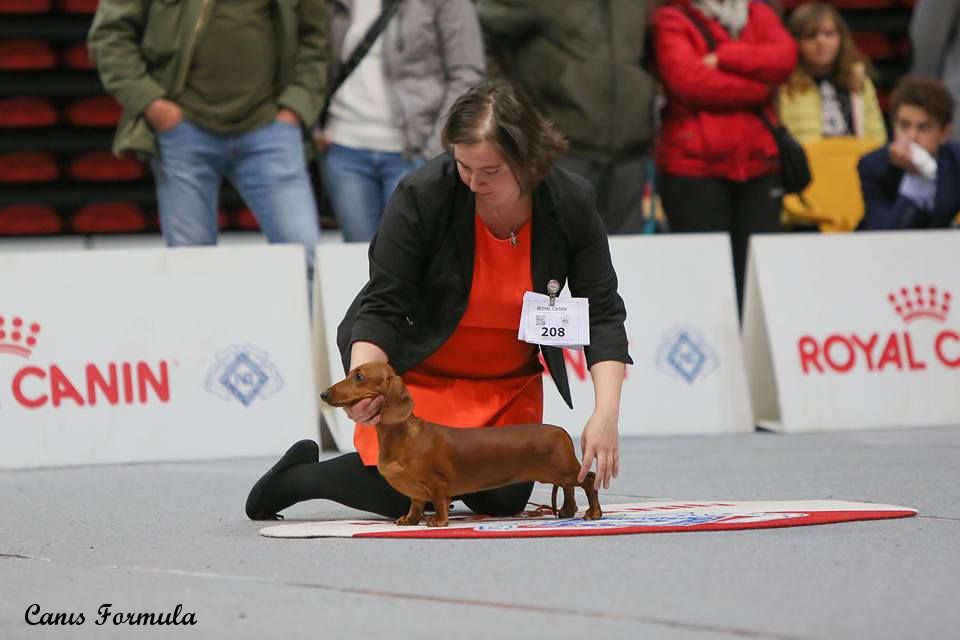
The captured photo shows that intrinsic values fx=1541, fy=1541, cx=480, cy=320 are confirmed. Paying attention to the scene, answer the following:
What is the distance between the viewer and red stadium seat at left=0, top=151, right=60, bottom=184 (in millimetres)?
9836

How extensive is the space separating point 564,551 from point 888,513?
866mm

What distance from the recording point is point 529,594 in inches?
100.0

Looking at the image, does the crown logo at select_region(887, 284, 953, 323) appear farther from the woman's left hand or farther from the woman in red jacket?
the woman's left hand

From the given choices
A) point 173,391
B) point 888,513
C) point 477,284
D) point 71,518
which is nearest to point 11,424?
point 173,391

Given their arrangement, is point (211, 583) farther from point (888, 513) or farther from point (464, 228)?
point (888, 513)

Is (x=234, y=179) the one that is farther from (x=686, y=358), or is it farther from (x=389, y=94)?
(x=686, y=358)

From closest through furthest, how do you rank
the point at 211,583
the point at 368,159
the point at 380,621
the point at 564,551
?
the point at 380,621
the point at 211,583
the point at 564,551
the point at 368,159

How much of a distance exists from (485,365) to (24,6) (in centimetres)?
719

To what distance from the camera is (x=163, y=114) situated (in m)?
5.50

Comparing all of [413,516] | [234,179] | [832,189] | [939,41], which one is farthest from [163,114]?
[939,41]

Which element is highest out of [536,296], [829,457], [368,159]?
[368,159]

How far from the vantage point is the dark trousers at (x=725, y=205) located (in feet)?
20.4

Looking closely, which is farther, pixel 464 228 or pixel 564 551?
pixel 464 228

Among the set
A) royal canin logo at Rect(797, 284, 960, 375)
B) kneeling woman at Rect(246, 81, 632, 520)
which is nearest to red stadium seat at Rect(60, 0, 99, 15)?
royal canin logo at Rect(797, 284, 960, 375)
